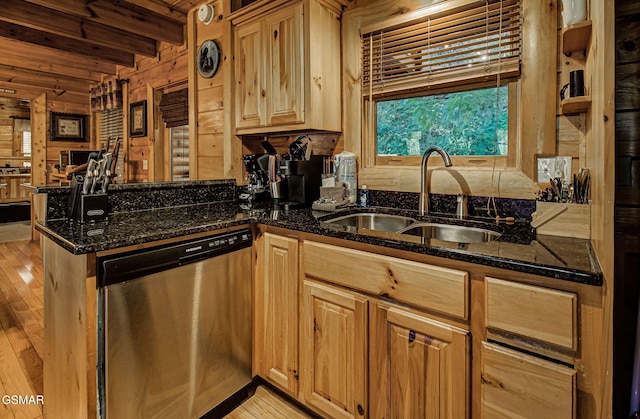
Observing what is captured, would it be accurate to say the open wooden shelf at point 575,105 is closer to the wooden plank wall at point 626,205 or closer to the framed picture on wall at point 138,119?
the wooden plank wall at point 626,205

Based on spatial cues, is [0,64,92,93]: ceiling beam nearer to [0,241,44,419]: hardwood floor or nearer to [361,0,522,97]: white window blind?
[0,241,44,419]: hardwood floor

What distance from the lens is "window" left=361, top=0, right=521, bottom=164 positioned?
1665 mm

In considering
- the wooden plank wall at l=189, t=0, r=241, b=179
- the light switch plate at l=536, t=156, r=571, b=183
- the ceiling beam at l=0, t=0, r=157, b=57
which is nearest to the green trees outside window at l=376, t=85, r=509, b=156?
the light switch plate at l=536, t=156, r=571, b=183

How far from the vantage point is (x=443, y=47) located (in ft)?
5.98

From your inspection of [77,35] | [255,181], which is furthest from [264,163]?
[77,35]

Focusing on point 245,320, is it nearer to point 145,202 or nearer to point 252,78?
point 145,202

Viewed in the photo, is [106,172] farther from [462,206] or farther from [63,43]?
[63,43]

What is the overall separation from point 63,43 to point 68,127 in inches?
100

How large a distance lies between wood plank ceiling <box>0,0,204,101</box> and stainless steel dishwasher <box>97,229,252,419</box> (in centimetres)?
268

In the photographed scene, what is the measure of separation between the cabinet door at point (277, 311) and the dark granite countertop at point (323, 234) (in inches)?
5.7

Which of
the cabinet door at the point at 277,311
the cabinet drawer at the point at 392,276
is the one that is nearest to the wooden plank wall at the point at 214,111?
the cabinet door at the point at 277,311

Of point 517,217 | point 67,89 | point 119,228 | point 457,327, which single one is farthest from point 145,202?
point 67,89

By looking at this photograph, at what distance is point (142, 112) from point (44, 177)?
311cm

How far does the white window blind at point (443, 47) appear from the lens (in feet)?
5.36
